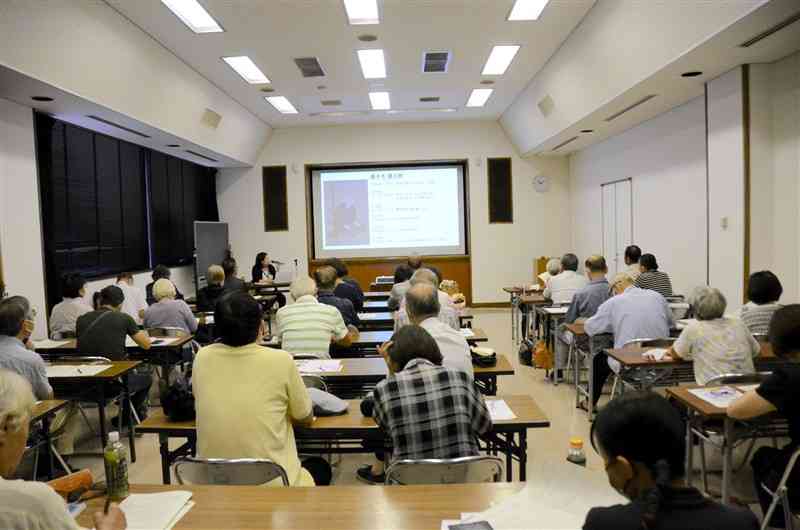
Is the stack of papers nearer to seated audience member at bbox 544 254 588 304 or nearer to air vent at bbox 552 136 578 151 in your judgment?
seated audience member at bbox 544 254 588 304

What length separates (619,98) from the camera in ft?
21.4

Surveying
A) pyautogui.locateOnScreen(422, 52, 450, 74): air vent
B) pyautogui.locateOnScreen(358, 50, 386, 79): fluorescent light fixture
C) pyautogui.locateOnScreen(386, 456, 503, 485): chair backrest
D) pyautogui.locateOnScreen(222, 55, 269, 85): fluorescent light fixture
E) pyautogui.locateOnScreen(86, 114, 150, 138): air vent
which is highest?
pyautogui.locateOnScreen(422, 52, 450, 74): air vent

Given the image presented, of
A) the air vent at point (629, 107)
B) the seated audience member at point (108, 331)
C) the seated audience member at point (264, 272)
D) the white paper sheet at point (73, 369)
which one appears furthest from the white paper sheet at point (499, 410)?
the seated audience member at point (264, 272)

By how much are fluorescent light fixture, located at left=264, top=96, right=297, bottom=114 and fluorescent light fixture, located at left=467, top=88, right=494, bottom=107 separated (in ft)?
9.81

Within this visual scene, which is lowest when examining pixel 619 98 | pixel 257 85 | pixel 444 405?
pixel 444 405

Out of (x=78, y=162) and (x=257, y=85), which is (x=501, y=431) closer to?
(x=78, y=162)

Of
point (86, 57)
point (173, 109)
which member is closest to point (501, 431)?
point (86, 57)

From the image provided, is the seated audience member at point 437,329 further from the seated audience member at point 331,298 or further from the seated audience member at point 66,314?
the seated audience member at point 66,314

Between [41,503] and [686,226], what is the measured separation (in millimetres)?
7122

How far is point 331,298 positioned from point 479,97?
5.97m

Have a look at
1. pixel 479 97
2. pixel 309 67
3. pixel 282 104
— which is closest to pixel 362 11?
pixel 309 67

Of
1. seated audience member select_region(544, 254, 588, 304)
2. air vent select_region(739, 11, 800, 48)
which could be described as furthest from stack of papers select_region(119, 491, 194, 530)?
seated audience member select_region(544, 254, 588, 304)

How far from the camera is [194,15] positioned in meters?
5.85

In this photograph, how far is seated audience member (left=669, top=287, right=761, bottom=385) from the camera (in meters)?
3.46
